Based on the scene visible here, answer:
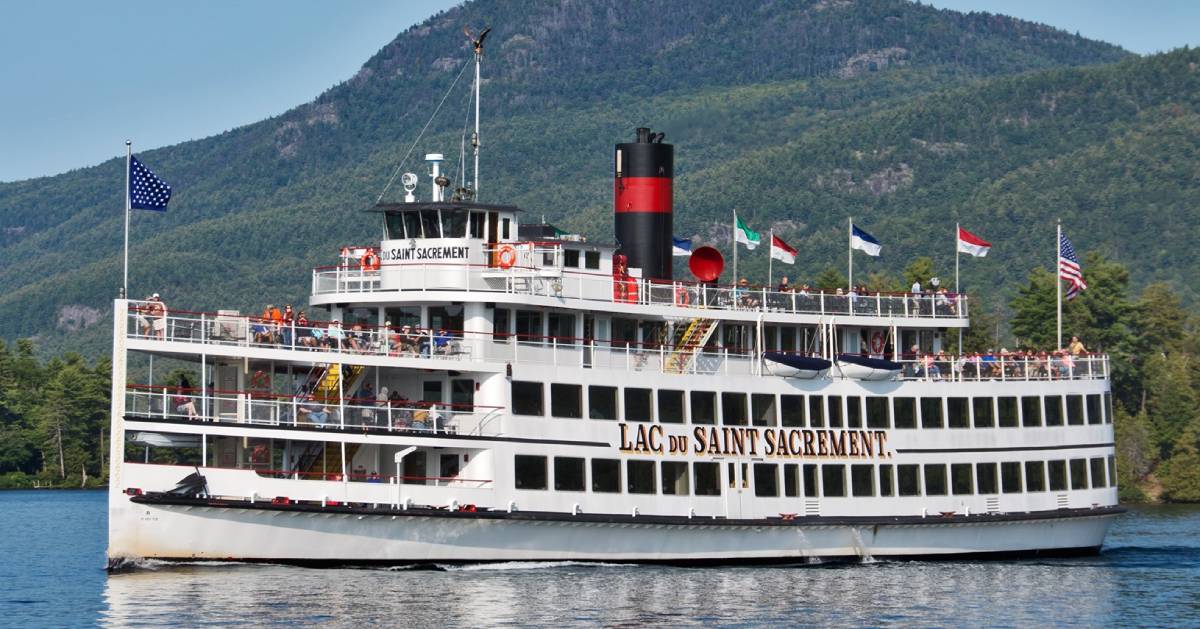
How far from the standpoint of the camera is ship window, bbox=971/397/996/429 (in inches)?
1596

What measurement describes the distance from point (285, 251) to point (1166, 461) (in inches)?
4548

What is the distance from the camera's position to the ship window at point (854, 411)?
39.0 metres

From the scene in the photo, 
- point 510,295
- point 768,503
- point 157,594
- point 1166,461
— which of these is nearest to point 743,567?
point 768,503

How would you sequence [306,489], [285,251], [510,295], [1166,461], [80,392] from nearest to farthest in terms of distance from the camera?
1. [306,489]
2. [510,295]
3. [1166,461]
4. [80,392]
5. [285,251]

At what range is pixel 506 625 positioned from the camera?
28.9 metres

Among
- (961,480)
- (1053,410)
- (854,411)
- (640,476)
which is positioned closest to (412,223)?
(640,476)

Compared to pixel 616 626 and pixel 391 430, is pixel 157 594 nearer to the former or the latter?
pixel 391 430

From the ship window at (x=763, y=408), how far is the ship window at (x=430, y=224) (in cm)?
685

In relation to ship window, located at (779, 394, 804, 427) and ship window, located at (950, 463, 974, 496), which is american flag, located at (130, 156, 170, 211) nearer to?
ship window, located at (779, 394, 804, 427)

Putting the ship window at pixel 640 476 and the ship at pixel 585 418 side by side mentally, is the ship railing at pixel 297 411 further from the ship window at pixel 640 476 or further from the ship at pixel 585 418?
the ship window at pixel 640 476

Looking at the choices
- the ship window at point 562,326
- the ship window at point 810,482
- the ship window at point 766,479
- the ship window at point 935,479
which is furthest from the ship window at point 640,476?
the ship window at point 935,479

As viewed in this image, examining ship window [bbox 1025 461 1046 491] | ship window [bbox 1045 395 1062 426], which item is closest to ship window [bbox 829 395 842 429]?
ship window [bbox 1025 461 1046 491]

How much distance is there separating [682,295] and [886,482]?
5.75 metres

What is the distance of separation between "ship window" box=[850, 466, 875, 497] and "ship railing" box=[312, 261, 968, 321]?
321cm
